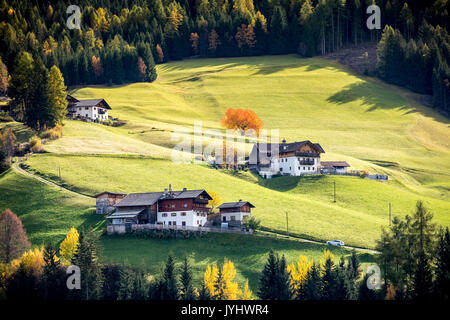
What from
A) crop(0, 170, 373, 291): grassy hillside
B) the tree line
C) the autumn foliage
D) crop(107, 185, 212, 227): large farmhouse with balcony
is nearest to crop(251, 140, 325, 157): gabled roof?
crop(107, 185, 212, 227): large farmhouse with balcony

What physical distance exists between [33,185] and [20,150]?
20.5 meters

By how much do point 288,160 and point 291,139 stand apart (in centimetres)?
2434

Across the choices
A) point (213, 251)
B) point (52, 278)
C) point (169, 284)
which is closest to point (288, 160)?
point (213, 251)

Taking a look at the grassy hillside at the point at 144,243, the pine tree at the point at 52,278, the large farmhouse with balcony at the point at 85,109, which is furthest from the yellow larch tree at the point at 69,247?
the large farmhouse with balcony at the point at 85,109

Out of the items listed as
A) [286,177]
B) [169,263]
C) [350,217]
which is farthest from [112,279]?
[286,177]

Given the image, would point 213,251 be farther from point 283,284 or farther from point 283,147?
point 283,147

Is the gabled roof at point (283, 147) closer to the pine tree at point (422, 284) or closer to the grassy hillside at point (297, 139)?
the grassy hillside at point (297, 139)

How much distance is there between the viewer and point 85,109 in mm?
161000

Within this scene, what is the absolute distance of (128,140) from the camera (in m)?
140

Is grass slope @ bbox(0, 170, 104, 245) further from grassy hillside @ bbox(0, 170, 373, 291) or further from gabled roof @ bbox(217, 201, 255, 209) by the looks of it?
gabled roof @ bbox(217, 201, 255, 209)

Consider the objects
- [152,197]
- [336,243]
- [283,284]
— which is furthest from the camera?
[152,197]

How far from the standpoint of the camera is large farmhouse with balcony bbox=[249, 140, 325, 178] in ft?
416

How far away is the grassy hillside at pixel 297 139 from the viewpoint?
10512 cm
